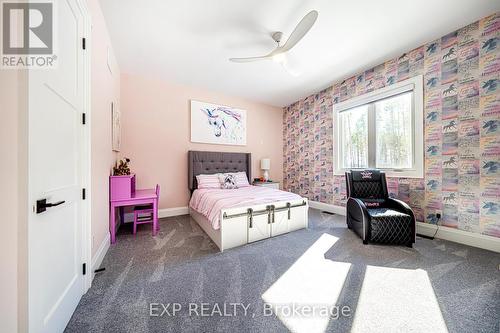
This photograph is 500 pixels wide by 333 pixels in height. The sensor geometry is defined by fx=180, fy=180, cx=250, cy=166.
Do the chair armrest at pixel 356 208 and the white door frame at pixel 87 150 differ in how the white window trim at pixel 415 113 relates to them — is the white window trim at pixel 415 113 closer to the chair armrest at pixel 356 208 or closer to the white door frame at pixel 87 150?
the chair armrest at pixel 356 208

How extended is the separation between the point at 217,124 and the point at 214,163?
2.95ft

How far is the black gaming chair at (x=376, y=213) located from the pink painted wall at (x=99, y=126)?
311cm

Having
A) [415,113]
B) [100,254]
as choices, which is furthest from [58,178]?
[415,113]

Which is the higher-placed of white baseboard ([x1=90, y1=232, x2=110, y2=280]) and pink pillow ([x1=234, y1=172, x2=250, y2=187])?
pink pillow ([x1=234, y1=172, x2=250, y2=187])

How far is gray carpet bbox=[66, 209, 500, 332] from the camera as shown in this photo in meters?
1.19

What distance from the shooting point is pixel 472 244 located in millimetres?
2217

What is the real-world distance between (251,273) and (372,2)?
2995mm

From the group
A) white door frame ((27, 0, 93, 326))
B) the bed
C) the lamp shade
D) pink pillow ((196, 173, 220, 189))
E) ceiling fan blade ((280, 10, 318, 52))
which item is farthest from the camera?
the lamp shade

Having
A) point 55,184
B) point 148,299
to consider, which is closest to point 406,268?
point 148,299

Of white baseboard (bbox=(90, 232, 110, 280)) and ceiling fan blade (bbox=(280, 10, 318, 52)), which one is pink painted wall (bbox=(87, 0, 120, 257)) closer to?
white baseboard (bbox=(90, 232, 110, 280))

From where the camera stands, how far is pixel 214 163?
397cm
